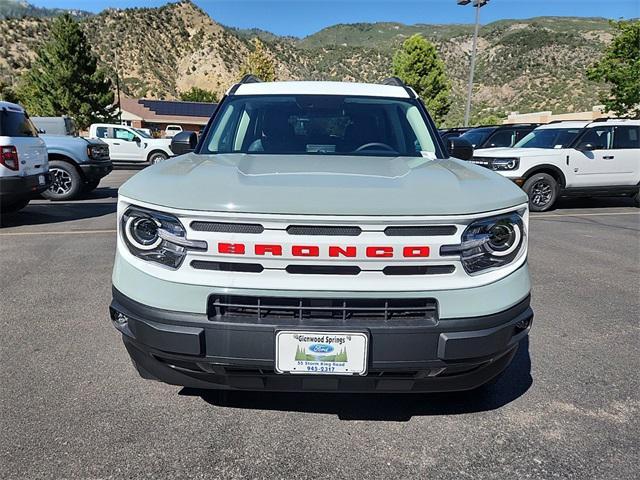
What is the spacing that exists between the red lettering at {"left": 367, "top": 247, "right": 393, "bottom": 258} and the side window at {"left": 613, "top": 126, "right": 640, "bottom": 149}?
33.4ft

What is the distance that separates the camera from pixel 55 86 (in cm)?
3659

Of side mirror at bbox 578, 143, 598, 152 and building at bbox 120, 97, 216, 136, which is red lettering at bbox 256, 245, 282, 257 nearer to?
side mirror at bbox 578, 143, 598, 152

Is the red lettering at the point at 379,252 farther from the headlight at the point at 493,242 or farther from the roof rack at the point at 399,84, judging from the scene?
the roof rack at the point at 399,84

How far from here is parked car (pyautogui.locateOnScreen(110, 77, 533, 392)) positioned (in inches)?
74.5

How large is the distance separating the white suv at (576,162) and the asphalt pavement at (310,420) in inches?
246

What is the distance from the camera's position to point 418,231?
192cm

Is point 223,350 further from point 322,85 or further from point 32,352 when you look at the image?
point 322,85

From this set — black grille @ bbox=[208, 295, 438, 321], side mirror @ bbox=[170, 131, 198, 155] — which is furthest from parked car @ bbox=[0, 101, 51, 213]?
black grille @ bbox=[208, 295, 438, 321]

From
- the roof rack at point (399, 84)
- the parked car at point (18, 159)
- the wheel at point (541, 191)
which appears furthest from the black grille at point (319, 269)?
the wheel at point (541, 191)

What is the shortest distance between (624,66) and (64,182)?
20693 millimetres

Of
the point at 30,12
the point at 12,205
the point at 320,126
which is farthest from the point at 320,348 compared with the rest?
the point at 30,12

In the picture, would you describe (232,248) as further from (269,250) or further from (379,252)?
(379,252)

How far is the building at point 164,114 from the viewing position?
5534 cm

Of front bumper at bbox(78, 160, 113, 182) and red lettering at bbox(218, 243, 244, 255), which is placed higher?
red lettering at bbox(218, 243, 244, 255)
